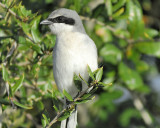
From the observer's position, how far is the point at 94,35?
4.38 m

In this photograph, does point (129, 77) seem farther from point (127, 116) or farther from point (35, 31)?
point (127, 116)

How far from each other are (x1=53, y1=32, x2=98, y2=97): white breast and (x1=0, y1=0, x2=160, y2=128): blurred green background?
0.16 metres

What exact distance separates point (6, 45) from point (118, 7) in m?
1.37

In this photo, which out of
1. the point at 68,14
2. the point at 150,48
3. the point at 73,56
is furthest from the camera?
the point at 150,48

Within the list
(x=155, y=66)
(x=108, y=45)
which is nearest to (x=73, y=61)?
(x=108, y=45)

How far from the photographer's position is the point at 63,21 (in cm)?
315

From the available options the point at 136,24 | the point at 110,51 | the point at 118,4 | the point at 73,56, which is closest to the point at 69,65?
the point at 73,56

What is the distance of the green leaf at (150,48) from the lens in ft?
12.8

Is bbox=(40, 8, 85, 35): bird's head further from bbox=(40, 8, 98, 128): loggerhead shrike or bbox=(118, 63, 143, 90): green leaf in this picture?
bbox=(118, 63, 143, 90): green leaf

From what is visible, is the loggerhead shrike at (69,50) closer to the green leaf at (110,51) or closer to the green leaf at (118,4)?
the green leaf at (118,4)

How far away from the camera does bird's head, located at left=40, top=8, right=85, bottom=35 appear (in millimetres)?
3150

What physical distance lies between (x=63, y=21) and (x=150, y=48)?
1.38 metres

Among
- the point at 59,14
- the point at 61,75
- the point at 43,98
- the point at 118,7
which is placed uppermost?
the point at 59,14

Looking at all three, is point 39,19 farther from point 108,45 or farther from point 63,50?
point 108,45
